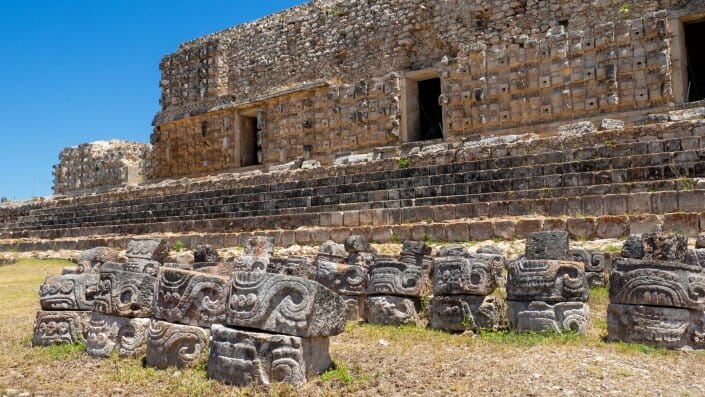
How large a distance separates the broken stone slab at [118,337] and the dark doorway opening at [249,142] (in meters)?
17.2

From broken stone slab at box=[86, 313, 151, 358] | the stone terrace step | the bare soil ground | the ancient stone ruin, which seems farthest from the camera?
the stone terrace step

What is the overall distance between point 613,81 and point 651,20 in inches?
60.6

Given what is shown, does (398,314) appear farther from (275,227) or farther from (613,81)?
(613,81)

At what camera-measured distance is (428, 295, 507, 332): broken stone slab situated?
5844 mm

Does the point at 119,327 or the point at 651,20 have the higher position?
the point at 651,20

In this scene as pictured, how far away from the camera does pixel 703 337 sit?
4820 mm

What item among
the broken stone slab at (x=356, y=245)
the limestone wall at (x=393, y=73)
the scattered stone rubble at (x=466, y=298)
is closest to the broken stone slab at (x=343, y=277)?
the scattered stone rubble at (x=466, y=298)

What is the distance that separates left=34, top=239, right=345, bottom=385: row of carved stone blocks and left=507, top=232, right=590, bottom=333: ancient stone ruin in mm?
2065

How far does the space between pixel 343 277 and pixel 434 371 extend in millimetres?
2707

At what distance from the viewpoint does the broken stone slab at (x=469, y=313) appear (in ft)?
19.2

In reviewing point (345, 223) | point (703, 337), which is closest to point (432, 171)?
point (345, 223)

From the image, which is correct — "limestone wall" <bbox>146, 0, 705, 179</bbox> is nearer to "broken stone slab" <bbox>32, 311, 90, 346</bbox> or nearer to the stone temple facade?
the stone temple facade

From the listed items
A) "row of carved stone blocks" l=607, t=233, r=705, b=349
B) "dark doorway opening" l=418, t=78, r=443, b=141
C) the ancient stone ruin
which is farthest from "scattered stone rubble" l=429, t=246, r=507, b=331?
"dark doorway opening" l=418, t=78, r=443, b=141

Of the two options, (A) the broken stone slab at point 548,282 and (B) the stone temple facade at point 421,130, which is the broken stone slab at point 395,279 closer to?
(A) the broken stone slab at point 548,282
